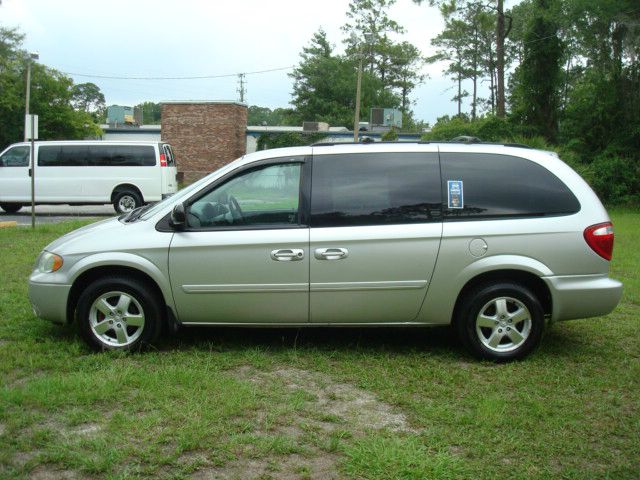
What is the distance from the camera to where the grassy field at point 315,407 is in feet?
11.9

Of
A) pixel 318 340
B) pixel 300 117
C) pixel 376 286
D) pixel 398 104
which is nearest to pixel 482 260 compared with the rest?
pixel 376 286

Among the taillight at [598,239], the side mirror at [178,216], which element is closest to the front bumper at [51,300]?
the side mirror at [178,216]

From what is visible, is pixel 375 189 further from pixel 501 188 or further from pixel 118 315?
pixel 118 315

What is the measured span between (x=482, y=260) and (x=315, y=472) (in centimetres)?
241

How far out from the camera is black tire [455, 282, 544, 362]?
5.34m

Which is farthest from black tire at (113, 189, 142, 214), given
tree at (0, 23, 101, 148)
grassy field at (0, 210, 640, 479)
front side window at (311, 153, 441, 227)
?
tree at (0, 23, 101, 148)

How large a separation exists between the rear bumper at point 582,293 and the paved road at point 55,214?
585 inches

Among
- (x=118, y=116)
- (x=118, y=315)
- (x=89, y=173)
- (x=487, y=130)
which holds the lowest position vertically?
(x=118, y=315)

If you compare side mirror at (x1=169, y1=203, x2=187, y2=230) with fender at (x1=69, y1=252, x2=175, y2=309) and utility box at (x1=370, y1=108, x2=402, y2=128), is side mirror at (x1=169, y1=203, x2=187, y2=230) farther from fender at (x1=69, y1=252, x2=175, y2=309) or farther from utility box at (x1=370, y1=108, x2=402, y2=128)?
utility box at (x1=370, y1=108, x2=402, y2=128)

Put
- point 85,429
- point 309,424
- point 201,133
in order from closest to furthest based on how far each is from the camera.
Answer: point 85,429 → point 309,424 → point 201,133

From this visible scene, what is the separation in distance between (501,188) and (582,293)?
101cm

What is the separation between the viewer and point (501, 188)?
17.9 ft

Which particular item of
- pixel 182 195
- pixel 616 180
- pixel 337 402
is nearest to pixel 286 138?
pixel 616 180

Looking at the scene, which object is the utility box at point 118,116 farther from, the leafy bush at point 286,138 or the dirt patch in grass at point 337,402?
the dirt patch in grass at point 337,402
